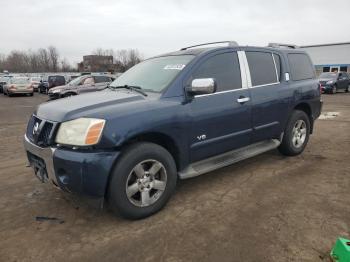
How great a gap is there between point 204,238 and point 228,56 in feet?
8.24

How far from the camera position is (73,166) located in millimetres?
3090

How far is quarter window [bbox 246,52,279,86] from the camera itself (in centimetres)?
474

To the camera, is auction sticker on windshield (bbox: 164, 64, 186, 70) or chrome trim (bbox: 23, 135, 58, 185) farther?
auction sticker on windshield (bbox: 164, 64, 186, 70)

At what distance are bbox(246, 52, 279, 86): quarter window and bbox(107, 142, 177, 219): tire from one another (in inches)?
77.9

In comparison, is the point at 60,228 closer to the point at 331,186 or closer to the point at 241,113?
the point at 241,113

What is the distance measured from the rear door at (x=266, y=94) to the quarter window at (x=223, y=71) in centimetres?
30

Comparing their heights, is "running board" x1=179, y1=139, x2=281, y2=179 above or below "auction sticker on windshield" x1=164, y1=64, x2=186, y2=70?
below

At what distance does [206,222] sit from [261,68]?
2.62m

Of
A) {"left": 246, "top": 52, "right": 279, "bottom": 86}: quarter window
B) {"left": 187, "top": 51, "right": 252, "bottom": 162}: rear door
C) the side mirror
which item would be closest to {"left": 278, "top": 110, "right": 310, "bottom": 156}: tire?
{"left": 246, "top": 52, "right": 279, "bottom": 86}: quarter window

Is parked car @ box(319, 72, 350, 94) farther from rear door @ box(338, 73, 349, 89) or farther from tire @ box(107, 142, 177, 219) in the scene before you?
tire @ box(107, 142, 177, 219)

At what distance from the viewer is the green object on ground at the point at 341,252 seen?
2460 millimetres

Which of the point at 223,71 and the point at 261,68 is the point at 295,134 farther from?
the point at 223,71

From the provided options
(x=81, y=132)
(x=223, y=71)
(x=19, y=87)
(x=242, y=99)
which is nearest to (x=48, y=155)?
(x=81, y=132)

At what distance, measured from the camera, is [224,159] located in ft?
14.3
